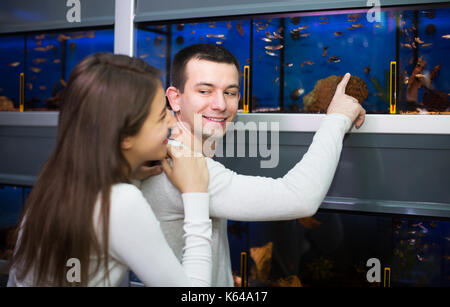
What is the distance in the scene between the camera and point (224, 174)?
1214 mm

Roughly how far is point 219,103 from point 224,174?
332 mm

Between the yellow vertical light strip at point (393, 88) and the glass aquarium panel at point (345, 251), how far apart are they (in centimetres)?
48

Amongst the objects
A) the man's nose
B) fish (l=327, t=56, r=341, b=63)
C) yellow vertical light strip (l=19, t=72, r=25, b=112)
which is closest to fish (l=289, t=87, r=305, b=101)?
fish (l=327, t=56, r=341, b=63)

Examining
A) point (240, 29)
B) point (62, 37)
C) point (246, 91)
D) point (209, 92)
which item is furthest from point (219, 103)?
point (62, 37)

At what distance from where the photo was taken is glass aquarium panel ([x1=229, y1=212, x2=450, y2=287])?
5.99ft

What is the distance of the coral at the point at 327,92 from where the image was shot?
1741 millimetres

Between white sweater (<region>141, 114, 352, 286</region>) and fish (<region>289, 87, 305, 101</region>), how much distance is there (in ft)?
2.53

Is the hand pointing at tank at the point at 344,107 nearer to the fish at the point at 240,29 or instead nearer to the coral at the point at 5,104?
the fish at the point at 240,29

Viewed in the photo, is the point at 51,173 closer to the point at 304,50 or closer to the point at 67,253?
the point at 67,253

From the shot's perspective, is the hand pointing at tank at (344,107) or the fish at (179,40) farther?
the fish at (179,40)

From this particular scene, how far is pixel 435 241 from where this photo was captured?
5.93 feet

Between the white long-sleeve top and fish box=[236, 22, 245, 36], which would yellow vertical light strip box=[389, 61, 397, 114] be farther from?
the white long-sleeve top

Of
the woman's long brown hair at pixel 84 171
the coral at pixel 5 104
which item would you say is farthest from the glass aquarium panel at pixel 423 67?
the coral at pixel 5 104

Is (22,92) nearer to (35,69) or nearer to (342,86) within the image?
(35,69)
